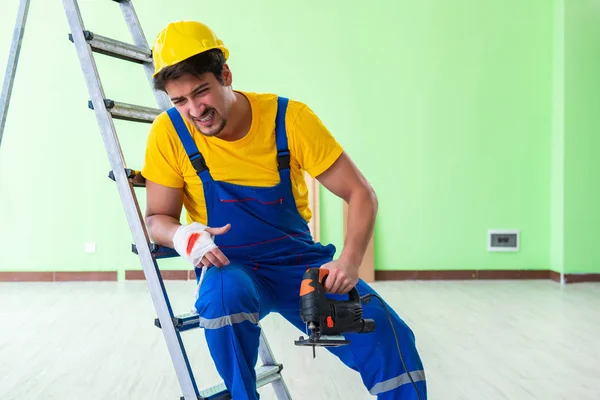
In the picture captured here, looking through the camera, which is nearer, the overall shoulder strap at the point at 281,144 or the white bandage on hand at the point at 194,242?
the white bandage on hand at the point at 194,242

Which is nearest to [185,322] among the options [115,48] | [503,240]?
[115,48]

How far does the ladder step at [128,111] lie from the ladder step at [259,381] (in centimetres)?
84

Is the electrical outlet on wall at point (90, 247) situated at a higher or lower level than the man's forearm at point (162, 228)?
lower

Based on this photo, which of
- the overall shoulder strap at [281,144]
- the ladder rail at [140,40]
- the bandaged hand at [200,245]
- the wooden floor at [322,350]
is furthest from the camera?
the wooden floor at [322,350]

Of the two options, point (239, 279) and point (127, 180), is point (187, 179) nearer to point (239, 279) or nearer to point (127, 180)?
point (127, 180)

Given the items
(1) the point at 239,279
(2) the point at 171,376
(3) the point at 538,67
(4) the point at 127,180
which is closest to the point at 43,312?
(2) the point at 171,376

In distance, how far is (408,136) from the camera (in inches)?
205

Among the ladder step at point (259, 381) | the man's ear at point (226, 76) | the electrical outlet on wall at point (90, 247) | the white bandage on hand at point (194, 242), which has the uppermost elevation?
the man's ear at point (226, 76)

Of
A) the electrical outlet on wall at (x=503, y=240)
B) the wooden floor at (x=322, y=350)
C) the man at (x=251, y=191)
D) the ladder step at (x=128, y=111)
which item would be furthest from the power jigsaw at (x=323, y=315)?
the electrical outlet on wall at (x=503, y=240)

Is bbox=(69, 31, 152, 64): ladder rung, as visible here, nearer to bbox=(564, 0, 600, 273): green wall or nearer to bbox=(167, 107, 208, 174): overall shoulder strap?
bbox=(167, 107, 208, 174): overall shoulder strap

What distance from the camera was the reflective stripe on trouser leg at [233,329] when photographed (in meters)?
1.53

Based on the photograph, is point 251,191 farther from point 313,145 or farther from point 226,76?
point 226,76

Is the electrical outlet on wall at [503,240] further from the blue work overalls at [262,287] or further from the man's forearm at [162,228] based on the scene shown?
the man's forearm at [162,228]

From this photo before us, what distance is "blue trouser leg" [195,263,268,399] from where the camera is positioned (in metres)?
1.53
